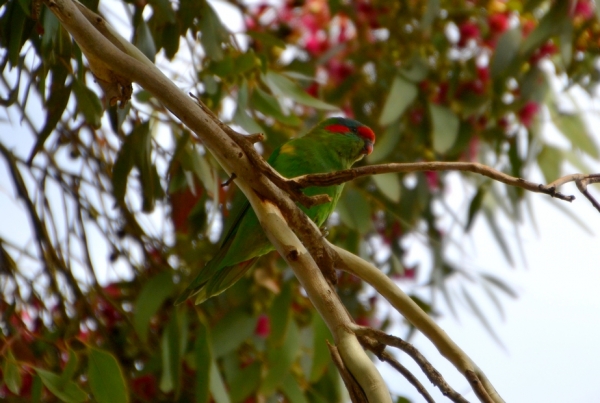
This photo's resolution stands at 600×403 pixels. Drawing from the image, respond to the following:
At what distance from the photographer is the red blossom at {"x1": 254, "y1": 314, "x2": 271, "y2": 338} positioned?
2092mm

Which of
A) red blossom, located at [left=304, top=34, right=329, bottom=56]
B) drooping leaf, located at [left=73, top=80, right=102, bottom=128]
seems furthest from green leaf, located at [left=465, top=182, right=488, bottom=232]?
drooping leaf, located at [left=73, top=80, right=102, bottom=128]

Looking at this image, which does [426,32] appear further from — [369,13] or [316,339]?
[316,339]

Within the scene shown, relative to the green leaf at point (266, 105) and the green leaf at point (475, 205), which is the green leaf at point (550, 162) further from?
the green leaf at point (266, 105)

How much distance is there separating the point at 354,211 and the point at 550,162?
2.75ft

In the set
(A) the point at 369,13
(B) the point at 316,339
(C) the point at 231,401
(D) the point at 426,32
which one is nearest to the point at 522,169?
(D) the point at 426,32

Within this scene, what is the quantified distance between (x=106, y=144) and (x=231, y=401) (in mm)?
846

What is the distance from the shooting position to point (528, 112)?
2391 mm

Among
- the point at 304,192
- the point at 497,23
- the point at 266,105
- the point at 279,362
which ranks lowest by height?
the point at 279,362

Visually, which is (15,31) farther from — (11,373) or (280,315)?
(280,315)

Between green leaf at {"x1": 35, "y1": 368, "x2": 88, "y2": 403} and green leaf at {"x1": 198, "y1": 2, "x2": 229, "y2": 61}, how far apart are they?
2.48 feet

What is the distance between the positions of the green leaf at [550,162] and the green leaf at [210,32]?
136 cm

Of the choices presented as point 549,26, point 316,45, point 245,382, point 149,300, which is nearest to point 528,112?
point 549,26

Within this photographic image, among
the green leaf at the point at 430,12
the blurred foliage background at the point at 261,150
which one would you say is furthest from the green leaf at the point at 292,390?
the green leaf at the point at 430,12

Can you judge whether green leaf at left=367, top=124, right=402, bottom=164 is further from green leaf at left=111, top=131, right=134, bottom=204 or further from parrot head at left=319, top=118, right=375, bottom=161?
green leaf at left=111, top=131, right=134, bottom=204
